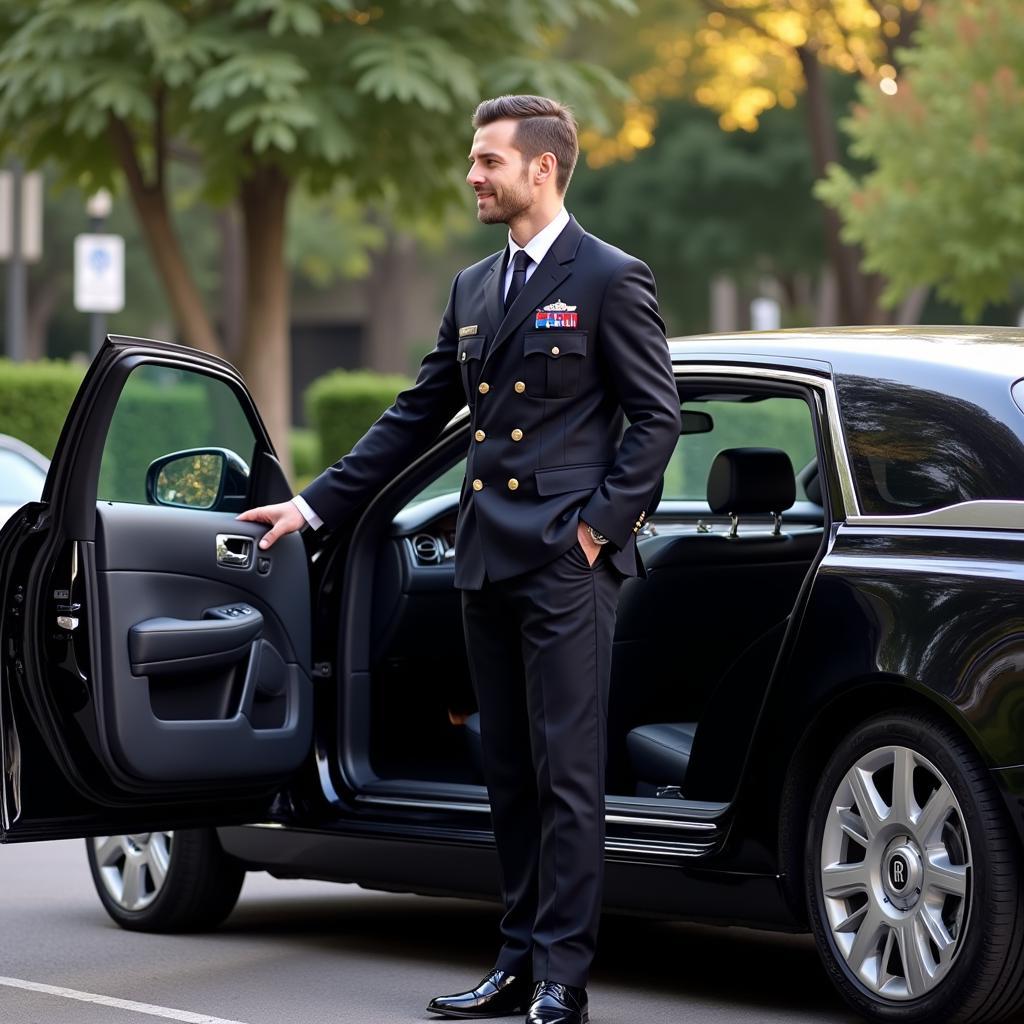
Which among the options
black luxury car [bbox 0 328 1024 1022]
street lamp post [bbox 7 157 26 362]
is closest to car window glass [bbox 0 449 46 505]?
black luxury car [bbox 0 328 1024 1022]

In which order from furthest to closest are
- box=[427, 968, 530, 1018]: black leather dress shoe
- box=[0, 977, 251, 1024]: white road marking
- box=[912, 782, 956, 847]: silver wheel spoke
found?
box=[0, 977, 251, 1024]: white road marking → box=[427, 968, 530, 1018]: black leather dress shoe → box=[912, 782, 956, 847]: silver wheel spoke

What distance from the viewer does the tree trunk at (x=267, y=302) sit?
63.0 ft

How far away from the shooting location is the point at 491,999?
5.21 meters

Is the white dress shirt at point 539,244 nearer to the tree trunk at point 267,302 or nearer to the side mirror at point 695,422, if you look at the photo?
the side mirror at point 695,422

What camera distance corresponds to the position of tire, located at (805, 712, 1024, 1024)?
4664mm

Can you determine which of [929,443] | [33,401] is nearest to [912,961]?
[929,443]

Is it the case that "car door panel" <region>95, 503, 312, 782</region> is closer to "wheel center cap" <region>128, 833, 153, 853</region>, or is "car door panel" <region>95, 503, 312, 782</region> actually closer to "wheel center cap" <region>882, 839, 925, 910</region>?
"wheel center cap" <region>128, 833, 153, 853</region>

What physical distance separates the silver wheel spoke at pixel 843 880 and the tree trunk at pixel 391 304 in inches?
1839

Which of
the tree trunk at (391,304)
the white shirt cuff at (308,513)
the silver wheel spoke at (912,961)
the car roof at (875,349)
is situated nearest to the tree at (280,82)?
the white shirt cuff at (308,513)

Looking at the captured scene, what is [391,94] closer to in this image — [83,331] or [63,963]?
[63,963]

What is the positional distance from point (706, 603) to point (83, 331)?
55.9 metres

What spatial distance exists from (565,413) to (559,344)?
0.49 ft

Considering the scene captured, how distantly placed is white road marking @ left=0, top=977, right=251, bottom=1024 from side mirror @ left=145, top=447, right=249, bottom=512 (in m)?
1.21

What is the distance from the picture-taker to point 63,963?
20.1ft
